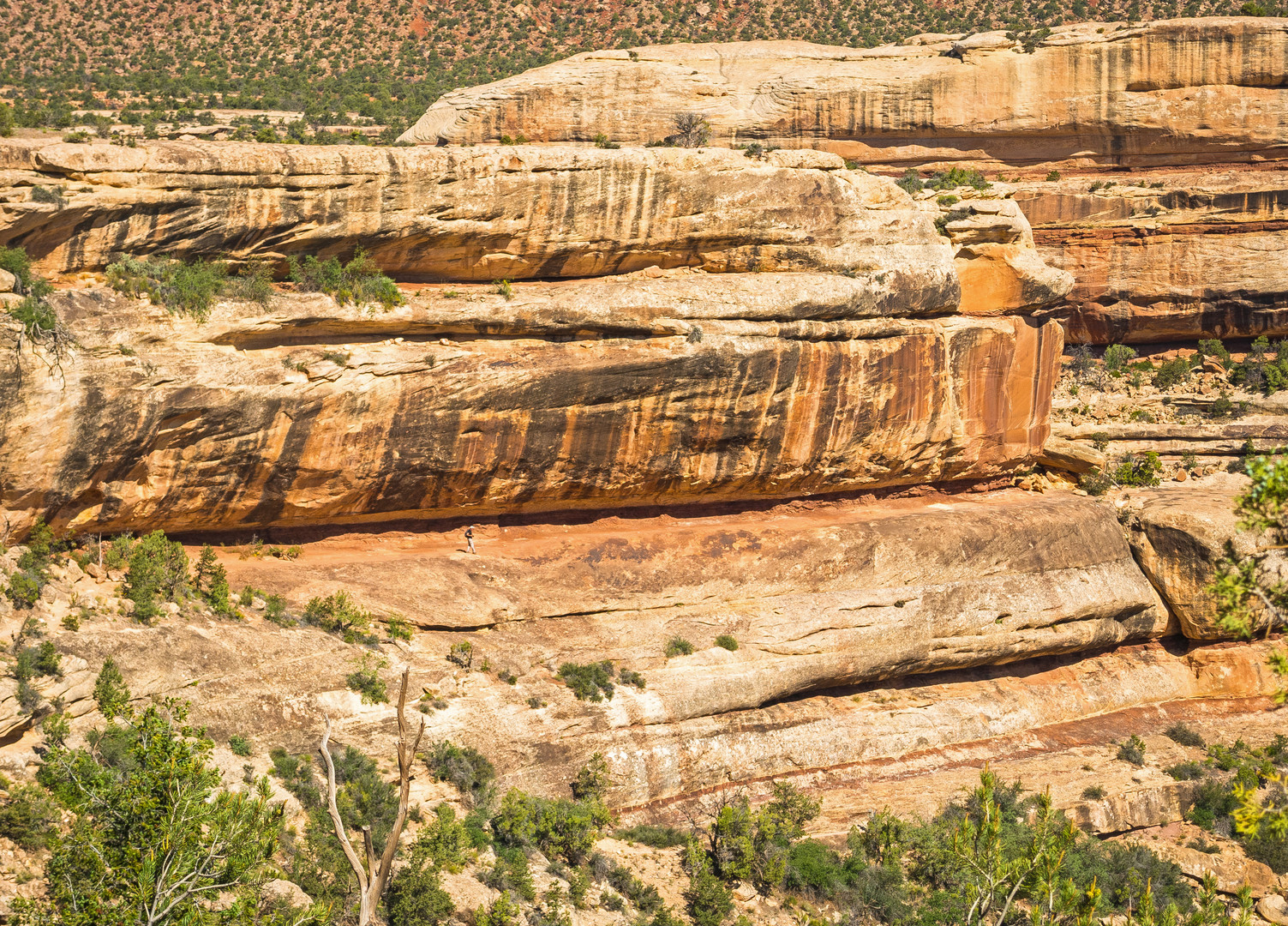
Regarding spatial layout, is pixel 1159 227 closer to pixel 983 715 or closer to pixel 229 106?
pixel 983 715

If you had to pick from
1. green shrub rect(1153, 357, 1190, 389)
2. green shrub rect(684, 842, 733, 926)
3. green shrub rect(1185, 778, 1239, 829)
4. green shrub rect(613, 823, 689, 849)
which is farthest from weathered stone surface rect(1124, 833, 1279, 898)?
green shrub rect(1153, 357, 1190, 389)

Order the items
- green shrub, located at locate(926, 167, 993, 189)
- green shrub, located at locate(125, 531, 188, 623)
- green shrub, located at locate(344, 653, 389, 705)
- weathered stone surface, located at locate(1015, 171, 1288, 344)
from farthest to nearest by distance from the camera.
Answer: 1. weathered stone surface, located at locate(1015, 171, 1288, 344)
2. green shrub, located at locate(926, 167, 993, 189)
3. green shrub, located at locate(344, 653, 389, 705)
4. green shrub, located at locate(125, 531, 188, 623)

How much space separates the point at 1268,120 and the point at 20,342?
137ft

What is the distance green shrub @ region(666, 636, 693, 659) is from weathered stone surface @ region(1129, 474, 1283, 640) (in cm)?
1510

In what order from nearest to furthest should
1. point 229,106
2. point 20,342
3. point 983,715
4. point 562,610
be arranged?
point 20,342, point 562,610, point 983,715, point 229,106

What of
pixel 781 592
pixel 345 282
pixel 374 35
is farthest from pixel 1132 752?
pixel 374 35

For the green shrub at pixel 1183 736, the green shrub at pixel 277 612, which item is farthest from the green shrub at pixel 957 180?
the green shrub at pixel 277 612

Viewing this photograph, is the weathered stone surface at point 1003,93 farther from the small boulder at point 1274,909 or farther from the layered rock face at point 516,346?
the small boulder at point 1274,909

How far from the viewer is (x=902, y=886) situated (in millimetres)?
26422

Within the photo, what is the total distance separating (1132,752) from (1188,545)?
6.43 m

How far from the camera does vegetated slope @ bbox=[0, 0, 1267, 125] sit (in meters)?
52.4

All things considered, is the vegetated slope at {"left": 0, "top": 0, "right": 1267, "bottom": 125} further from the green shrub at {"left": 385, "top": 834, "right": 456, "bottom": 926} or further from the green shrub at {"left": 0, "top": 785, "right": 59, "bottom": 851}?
the green shrub at {"left": 0, "top": 785, "right": 59, "bottom": 851}

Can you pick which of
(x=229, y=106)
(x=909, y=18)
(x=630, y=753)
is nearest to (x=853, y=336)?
(x=630, y=753)

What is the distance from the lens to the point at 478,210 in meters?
29.8
